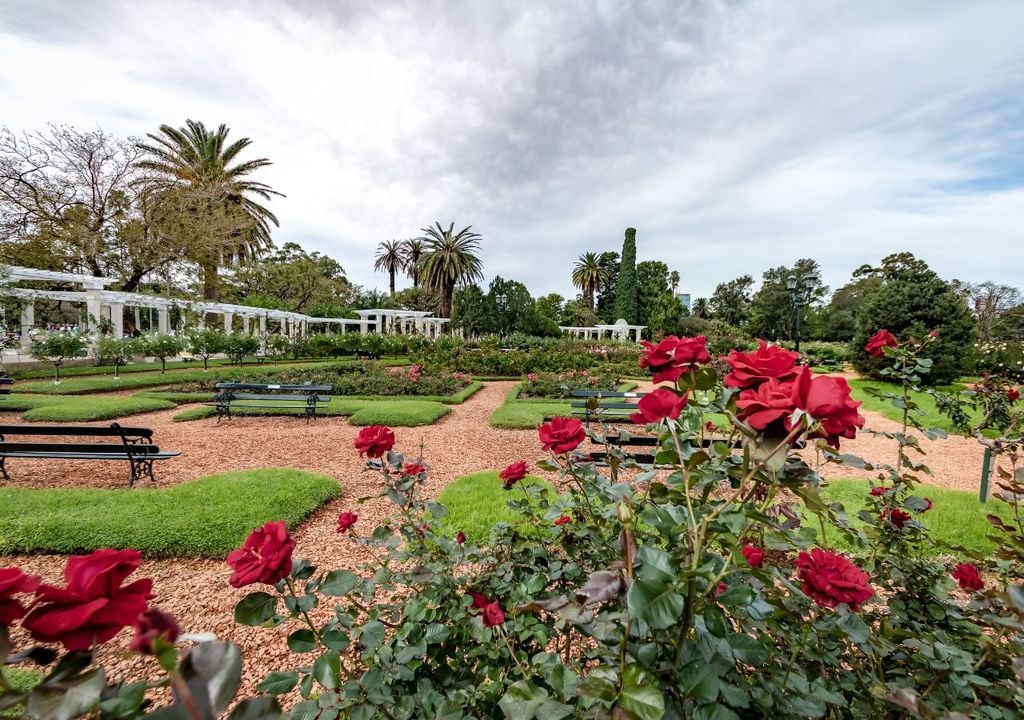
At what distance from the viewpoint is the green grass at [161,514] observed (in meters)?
3.83

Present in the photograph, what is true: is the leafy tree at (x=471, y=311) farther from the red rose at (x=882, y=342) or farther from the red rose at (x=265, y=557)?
the red rose at (x=265, y=557)

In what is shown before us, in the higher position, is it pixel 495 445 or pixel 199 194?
pixel 199 194

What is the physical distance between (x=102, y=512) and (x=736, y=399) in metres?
5.75

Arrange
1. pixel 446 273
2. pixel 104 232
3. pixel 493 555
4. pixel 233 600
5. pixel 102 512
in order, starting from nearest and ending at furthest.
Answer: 1. pixel 493 555
2. pixel 233 600
3. pixel 102 512
4. pixel 104 232
5. pixel 446 273

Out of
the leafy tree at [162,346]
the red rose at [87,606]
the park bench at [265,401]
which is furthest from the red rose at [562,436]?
the leafy tree at [162,346]

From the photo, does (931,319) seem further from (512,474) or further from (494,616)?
(494,616)

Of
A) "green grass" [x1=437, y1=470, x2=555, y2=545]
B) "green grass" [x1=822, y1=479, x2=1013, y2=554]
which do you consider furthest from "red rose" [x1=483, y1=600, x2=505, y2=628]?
"green grass" [x1=822, y1=479, x2=1013, y2=554]

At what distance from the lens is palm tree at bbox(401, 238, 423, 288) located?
48531mm

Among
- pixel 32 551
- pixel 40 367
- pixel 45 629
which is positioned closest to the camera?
pixel 45 629

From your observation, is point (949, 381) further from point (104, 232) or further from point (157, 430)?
point (104, 232)

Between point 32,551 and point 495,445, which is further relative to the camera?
point 495,445

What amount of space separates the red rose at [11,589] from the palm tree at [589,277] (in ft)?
183

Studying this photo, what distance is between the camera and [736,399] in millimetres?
1056

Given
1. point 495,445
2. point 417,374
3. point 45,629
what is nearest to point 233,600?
point 45,629
